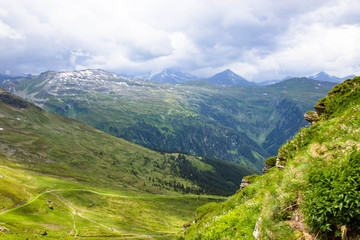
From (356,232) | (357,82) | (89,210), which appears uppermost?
(357,82)

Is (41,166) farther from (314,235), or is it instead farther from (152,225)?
(314,235)

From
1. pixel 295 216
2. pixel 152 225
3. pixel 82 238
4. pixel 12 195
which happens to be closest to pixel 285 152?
pixel 295 216

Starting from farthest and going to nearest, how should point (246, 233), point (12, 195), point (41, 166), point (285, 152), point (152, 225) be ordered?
point (41, 166) → point (152, 225) → point (12, 195) → point (285, 152) → point (246, 233)

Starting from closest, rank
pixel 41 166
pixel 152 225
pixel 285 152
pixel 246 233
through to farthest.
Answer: pixel 246 233, pixel 285 152, pixel 152 225, pixel 41 166

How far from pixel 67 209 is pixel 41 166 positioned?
105896 millimetres

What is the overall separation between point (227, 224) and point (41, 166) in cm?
23506

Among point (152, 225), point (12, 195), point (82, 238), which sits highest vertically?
point (12, 195)

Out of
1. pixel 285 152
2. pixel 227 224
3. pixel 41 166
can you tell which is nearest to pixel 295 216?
pixel 227 224

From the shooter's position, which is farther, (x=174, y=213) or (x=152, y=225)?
(x=174, y=213)

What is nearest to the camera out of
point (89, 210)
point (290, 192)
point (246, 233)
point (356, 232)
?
point (356, 232)

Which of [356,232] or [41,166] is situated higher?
[356,232]

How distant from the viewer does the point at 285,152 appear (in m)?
22.5

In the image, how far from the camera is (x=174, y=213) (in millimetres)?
198000

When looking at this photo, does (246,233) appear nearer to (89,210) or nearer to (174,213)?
(89,210)
